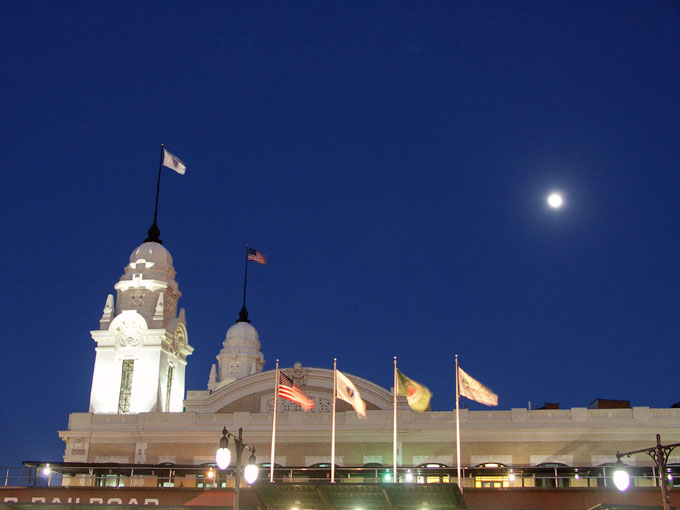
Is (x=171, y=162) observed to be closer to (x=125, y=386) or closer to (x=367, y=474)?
(x=125, y=386)

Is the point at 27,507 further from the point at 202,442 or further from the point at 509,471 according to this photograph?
the point at 509,471

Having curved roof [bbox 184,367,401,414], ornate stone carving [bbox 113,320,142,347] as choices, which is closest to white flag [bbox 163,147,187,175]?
ornate stone carving [bbox 113,320,142,347]

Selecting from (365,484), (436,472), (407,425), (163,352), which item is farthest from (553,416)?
(163,352)

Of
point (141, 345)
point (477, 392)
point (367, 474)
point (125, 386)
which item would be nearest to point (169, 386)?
point (125, 386)

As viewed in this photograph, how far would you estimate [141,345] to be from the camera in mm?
59969

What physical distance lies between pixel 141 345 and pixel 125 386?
10.7 feet

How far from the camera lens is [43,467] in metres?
43.1

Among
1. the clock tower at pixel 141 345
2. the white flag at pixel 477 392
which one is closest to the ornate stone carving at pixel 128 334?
the clock tower at pixel 141 345

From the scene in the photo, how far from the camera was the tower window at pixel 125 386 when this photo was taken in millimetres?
59531

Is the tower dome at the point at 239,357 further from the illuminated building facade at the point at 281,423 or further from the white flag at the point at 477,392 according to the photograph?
the white flag at the point at 477,392

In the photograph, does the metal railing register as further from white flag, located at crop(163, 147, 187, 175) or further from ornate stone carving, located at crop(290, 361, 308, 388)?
white flag, located at crop(163, 147, 187, 175)

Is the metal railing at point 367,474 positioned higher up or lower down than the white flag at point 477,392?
lower down

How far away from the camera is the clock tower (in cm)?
5900

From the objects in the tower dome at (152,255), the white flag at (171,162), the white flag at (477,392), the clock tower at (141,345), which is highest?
the white flag at (171,162)
